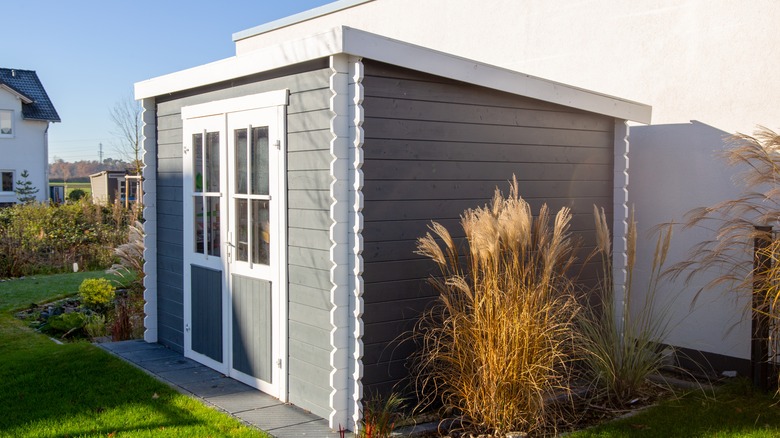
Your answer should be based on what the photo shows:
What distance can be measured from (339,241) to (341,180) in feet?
1.25

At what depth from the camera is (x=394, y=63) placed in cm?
466

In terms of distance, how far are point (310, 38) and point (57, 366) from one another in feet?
12.0

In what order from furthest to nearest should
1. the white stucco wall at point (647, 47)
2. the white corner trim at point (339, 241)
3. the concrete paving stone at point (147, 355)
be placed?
the concrete paving stone at point (147, 355) < the white stucco wall at point (647, 47) < the white corner trim at point (339, 241)

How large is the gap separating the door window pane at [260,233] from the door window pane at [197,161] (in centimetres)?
95

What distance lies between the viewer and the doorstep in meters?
4.73

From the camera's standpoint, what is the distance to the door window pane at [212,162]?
5984mm

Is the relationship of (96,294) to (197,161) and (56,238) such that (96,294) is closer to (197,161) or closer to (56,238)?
(197,161)

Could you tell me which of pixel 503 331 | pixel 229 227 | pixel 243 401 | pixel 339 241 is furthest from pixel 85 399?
pixel 503 331

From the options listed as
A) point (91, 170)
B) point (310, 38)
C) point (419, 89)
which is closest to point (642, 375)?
point (419, 89)

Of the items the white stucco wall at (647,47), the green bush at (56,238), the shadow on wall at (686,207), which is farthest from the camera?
the green bush at (56,238)

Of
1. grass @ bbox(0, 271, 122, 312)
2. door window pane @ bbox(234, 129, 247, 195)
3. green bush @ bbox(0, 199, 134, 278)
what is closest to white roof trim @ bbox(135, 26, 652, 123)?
door window pane @ bbox(234, 129, 247, 195)

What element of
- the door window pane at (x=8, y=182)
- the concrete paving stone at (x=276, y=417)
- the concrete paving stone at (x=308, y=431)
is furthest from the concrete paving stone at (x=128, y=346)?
the door window pane at (x=8, y=182)

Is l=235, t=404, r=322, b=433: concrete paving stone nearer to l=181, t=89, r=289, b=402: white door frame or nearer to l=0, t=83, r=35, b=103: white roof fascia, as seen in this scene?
l=181, t=89, r=289, b=402: white door frame

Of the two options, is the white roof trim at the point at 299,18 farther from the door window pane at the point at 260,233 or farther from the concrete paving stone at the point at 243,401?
the concrete paving stone at the point at 243,401
